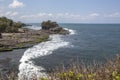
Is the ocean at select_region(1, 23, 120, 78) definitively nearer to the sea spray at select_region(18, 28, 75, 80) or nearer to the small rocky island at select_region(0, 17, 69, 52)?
the sea spray at select_region(18, 28, 75, 80)

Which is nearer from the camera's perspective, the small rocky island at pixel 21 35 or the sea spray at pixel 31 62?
the sea spray at pixel 31 62

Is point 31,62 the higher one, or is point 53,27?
point 53,27

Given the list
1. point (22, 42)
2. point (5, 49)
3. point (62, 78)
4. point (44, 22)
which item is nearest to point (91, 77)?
point (62, 78)

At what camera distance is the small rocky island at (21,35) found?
77494mm

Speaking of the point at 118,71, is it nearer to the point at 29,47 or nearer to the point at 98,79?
the point at 98,79

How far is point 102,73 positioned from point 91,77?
64 cm

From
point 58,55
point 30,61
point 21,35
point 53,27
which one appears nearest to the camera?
point 30,61

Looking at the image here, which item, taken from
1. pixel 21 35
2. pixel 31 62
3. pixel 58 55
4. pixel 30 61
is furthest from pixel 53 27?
pixel 31 62

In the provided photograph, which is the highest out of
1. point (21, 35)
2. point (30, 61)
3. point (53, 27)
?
point (53, 27)

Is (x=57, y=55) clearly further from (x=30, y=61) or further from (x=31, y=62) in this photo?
(x=31, y=62)

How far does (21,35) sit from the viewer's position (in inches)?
3999

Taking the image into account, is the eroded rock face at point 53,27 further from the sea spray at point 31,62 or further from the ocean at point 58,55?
the sea spray at point 31,62

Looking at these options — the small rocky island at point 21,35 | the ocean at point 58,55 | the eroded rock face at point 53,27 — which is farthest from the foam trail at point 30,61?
the eroded rock face at point 53,27

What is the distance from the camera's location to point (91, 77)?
7.70m
